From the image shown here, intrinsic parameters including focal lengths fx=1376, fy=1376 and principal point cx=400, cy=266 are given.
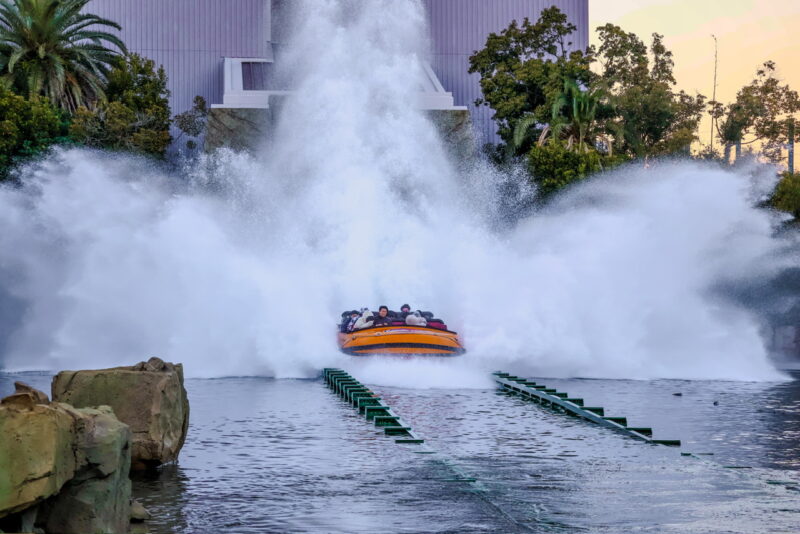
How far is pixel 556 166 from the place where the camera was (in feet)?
172

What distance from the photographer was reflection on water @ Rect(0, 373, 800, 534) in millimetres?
11875

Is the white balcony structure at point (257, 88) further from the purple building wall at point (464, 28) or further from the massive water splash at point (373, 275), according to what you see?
the massive water splash at point (373, 275)

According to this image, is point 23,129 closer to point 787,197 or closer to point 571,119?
point 571,119

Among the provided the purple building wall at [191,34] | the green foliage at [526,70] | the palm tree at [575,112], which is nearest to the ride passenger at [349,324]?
the palm tree at [575,112]

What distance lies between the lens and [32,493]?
8820 mm

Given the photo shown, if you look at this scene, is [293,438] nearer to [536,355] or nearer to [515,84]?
[536,355]

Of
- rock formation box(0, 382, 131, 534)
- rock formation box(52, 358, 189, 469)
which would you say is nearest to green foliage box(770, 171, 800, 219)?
rock formation box(52, 358, 189, 469)

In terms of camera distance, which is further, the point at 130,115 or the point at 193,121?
the point at 193,121

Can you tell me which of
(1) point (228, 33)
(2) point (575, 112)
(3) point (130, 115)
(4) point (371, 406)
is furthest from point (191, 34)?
(4) point (371, 406)

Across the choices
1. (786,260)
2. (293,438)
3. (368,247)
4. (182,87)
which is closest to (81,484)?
(293,438)

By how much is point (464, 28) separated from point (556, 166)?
58.8 ft

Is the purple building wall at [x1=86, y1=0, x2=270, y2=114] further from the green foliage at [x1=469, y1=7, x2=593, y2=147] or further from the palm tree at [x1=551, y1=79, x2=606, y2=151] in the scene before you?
the palm tree at [x1=551, y1=79, x2=606, y2=151]

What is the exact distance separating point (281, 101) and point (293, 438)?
3911 cm

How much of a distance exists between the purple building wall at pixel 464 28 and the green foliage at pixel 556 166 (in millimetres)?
15356
